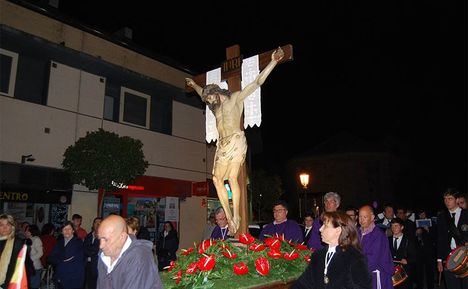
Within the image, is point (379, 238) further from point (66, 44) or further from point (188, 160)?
point (188, 160)

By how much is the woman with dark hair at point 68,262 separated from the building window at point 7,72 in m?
6.72

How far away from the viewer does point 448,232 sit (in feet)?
22.0

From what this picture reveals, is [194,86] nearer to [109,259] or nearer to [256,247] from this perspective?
[256,247]

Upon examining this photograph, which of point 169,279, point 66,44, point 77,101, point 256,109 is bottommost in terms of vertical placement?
point 169,279

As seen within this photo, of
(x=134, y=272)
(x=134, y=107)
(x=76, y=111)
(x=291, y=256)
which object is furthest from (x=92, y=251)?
(x=134, y=107)

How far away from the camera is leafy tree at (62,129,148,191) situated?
1212 cm

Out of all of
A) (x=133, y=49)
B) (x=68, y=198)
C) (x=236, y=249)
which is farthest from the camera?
(x=133, y=49)

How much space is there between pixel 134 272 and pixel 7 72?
11.9m

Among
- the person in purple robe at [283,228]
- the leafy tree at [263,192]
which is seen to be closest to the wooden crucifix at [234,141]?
the person in purple robe at [283,228]

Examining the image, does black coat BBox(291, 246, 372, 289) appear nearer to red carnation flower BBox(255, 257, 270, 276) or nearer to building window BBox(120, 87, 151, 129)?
red carnation flower BBox(255, 257, 270, 276)

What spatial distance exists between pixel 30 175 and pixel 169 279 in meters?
9.99

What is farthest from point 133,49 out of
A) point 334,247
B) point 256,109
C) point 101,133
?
point 334,247

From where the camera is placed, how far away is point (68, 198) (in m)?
13.6

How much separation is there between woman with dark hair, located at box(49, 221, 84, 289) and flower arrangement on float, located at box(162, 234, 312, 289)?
372 cm
